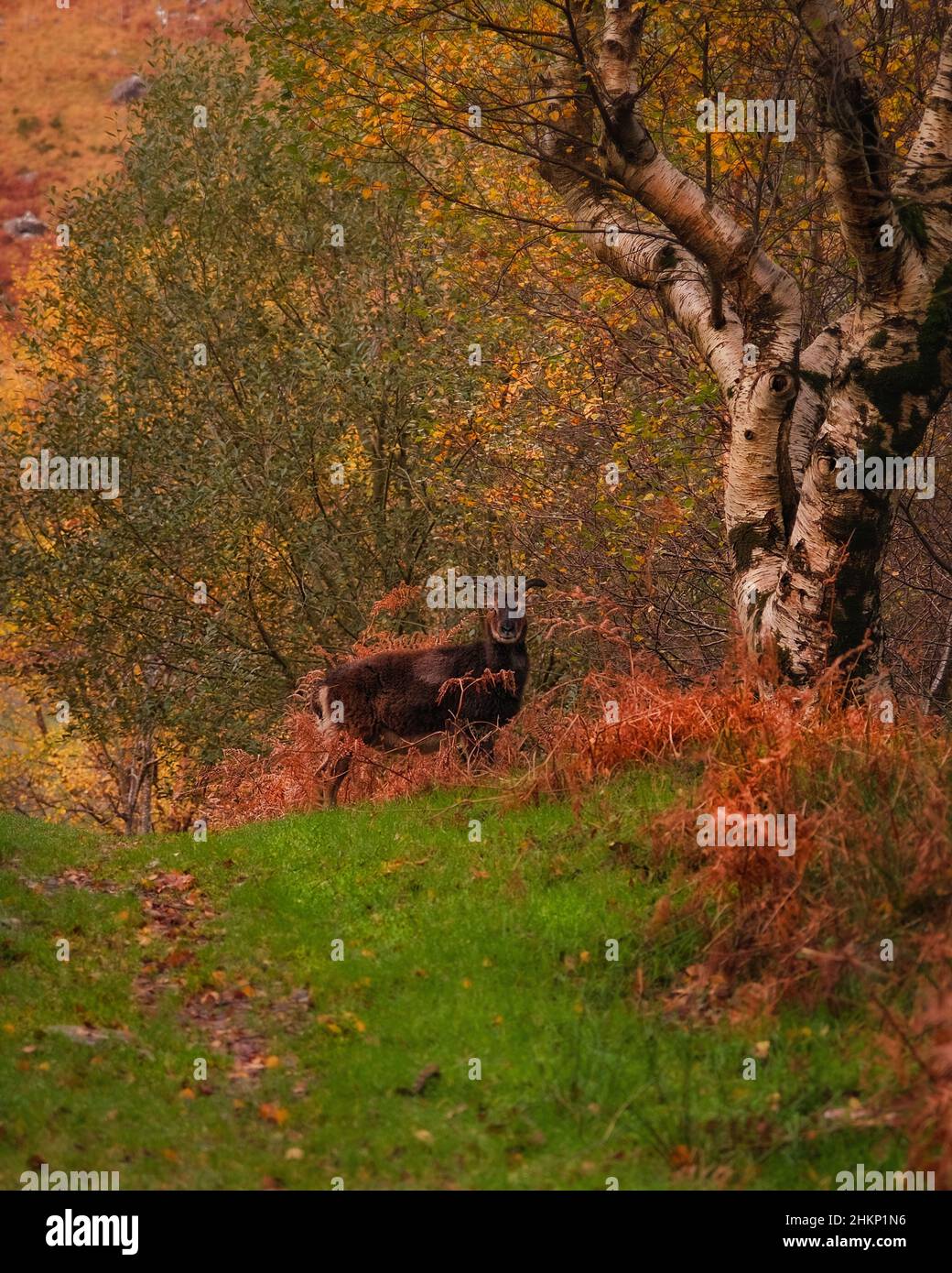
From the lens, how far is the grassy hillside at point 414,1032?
677 cm

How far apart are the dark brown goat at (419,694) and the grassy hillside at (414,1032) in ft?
7.88

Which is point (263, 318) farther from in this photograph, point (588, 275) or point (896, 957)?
point (896, 957)

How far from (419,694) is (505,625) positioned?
3.93 ft

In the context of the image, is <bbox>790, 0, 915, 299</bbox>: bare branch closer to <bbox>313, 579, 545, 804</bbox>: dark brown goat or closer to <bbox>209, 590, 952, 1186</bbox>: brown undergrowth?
<bbox>209, 590, 952, 1186</bbox>: brown undergrowth

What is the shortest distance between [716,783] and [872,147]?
5.13 m

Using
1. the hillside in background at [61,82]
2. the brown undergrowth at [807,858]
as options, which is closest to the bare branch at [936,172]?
the brown undergrowth at [807,858]

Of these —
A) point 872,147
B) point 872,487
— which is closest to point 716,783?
point 872,487

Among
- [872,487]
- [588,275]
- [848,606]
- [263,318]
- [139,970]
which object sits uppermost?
[263,318]

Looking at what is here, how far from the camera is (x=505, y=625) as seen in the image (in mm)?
14195

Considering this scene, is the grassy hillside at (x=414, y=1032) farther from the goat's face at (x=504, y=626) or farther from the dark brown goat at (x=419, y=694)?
the goat's face at (x=504, y=626)

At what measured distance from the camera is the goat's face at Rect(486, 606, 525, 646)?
14.2 m

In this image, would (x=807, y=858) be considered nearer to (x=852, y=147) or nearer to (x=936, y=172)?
(x=852, y=147)

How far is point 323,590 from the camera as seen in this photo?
23.3m

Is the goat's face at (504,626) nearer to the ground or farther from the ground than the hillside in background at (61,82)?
nearer to the ground
